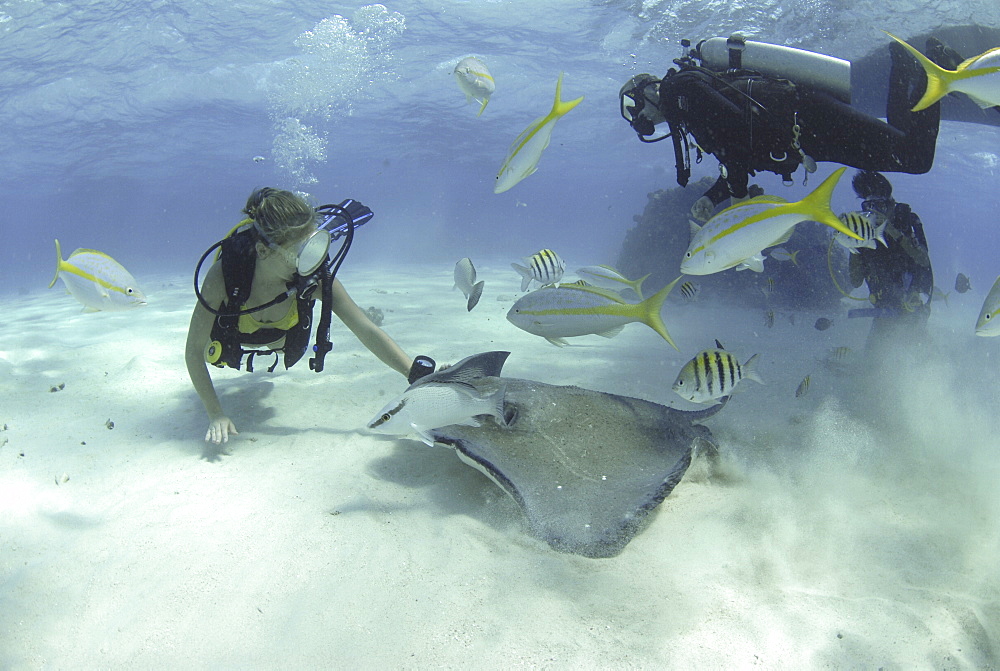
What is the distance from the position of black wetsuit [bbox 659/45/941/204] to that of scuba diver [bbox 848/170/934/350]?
1.62 m

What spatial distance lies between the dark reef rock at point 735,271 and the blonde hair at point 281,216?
11.8m

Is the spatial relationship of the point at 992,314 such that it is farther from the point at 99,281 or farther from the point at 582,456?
the point at 99,281

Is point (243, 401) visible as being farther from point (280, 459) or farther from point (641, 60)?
point (641, 60)

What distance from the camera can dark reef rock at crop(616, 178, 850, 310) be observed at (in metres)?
13.5

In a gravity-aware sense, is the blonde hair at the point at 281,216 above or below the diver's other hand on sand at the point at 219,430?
above

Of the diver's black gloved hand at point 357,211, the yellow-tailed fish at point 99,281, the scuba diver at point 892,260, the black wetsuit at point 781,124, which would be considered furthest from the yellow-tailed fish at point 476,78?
the scuba diver at point 892,260

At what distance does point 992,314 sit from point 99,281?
21.3ft

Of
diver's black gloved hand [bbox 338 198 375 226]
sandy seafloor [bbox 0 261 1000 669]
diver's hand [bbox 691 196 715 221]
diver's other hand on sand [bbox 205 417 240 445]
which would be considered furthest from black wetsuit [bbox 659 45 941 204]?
diver's other hand on sand [bbox 205 417 240 445]

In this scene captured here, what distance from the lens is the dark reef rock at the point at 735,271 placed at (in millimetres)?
13516

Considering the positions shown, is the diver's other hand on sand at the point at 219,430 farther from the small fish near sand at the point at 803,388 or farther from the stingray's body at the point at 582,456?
the small fish near sand at the point at 803,388

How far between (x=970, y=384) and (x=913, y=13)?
51.7 feet

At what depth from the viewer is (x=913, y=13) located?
15.5 metres

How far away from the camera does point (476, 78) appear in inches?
212

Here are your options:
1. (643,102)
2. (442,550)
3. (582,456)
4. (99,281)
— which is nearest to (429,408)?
(442,550)
